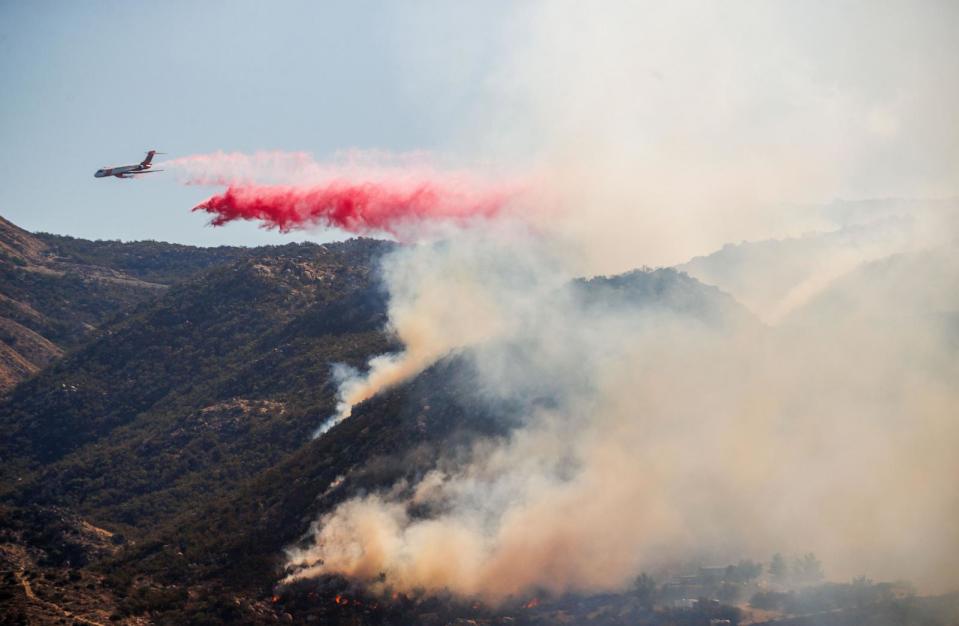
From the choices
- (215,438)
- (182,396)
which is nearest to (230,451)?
(215,438)

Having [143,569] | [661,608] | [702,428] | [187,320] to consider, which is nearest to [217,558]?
[143,569]

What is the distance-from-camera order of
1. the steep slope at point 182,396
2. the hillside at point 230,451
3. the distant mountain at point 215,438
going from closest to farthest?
the hillside at point 230,451 → the distant mountain at point 215,438 → the steep slope at point 182,396

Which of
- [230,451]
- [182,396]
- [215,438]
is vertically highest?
[182,396]

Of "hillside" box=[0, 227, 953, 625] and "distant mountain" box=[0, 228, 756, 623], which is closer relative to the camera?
"hillside" box=[0, 227, 953, 625]

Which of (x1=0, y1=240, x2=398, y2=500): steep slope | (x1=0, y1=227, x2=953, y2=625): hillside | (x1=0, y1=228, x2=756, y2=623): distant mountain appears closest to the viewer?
(x1=0, y1=227, x2=953, y2=625): hillside

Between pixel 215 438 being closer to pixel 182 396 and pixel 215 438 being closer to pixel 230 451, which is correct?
pixel 230 451

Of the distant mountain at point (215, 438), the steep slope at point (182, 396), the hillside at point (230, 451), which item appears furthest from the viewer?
the steep slope at point (182, 396)

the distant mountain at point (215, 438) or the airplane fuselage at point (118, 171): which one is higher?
the airplane fuselage at point (118, 171)

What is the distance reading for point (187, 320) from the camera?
196 m

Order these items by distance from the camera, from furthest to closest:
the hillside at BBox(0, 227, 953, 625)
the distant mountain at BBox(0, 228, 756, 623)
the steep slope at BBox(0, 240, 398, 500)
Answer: the steep slope at BBox(0, 240, 398, 500), the distant mountain at BBox(0, 228, 756, 623), the hillside at BBox(0, 227, 953, 625)

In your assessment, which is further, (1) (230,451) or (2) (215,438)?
(2) (215,438)

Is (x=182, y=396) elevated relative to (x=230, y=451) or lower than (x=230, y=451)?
elevated

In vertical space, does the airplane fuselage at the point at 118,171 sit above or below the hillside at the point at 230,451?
above

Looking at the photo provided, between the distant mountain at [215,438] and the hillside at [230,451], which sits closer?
the hillside at [230,451]
